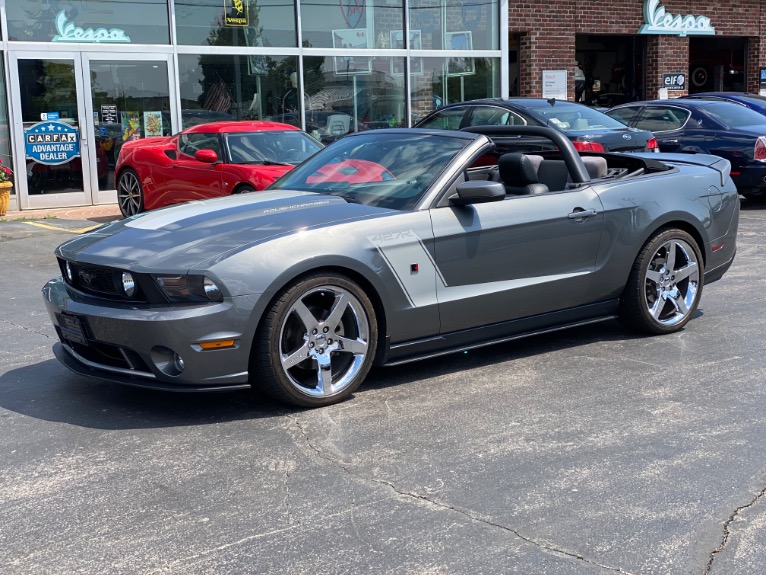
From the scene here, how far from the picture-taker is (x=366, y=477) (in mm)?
4066

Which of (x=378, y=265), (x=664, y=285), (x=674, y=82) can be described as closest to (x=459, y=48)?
(x=674, y=82)

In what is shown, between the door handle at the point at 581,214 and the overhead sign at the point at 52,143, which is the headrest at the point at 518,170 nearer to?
the door handle at the point at 581,214

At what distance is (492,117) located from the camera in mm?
13055

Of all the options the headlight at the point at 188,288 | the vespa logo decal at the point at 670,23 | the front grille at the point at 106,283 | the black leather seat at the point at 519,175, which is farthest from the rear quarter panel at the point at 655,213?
the vespa logo decal at the point at 670,23

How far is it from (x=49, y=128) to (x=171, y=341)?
472 inches

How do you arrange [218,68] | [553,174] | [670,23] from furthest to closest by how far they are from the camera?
[670,23] < [218,68] < [553,174]

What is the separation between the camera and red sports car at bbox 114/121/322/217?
11.8 metres

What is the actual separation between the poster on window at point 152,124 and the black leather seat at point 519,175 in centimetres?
1138

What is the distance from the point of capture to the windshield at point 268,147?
1215cm

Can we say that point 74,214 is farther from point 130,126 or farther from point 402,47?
point 402,47

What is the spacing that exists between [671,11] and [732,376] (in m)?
19.7

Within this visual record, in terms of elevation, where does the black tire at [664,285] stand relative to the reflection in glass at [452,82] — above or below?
below

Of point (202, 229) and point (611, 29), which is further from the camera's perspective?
point (611, 29)

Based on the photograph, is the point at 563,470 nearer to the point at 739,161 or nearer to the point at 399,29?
the point at 739,161
